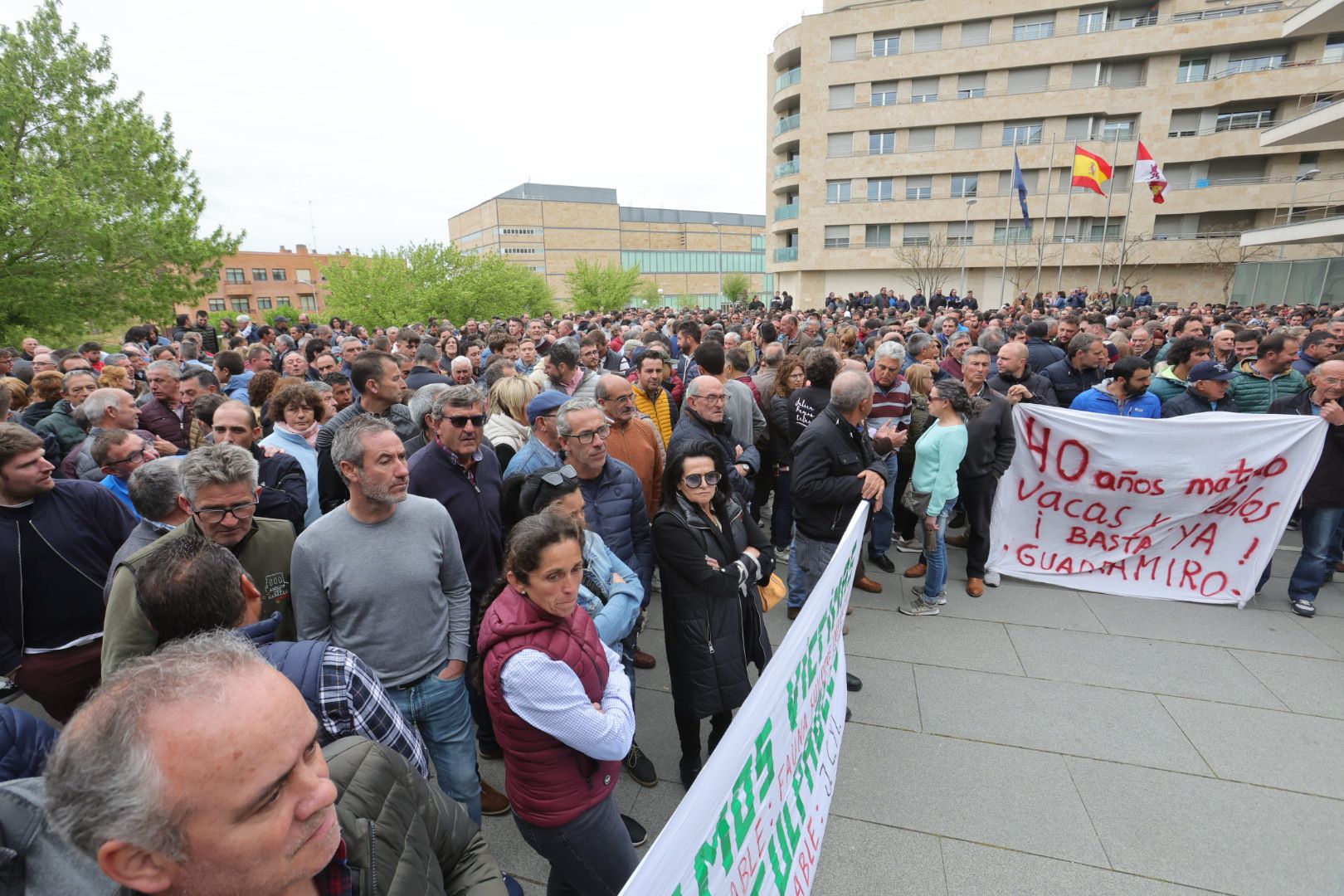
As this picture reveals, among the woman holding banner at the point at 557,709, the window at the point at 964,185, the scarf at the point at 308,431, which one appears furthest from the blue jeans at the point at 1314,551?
the window at the point at 964,185

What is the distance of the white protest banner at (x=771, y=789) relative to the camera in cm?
138

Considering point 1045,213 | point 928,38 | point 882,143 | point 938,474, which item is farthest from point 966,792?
point 928,38

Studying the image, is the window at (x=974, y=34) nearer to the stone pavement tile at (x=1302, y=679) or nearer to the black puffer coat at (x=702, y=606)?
the stone pavement tile at (x=1302, y=679)

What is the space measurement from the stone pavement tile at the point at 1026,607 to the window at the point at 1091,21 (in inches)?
1675

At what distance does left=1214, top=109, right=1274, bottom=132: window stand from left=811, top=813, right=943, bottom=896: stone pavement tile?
45.8m

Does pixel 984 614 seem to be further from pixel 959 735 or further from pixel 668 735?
pixel 668 735

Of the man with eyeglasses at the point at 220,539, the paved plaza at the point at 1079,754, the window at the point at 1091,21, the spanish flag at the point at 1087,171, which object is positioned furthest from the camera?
the window at the point at 1091,21

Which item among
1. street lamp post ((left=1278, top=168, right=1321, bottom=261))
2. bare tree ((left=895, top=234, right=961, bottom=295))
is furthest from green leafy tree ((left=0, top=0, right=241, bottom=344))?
street lamp post ((left=1278, top=168, right=1321, bottom=261))

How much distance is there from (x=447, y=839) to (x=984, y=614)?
4584mm

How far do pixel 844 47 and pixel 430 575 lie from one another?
45477mm

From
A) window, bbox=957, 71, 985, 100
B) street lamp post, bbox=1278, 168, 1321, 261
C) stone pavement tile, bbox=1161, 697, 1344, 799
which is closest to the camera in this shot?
stone pavement tile, bbox=1161, 697, 1344, 799

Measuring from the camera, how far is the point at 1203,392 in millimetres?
5594

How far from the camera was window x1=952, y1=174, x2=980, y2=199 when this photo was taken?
37.1 m

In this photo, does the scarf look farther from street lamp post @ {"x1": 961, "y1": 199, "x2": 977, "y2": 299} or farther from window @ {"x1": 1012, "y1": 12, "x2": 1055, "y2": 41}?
window @ {"x1": 1012, "y1": 12, "x2": 1055, "y2": 41}
